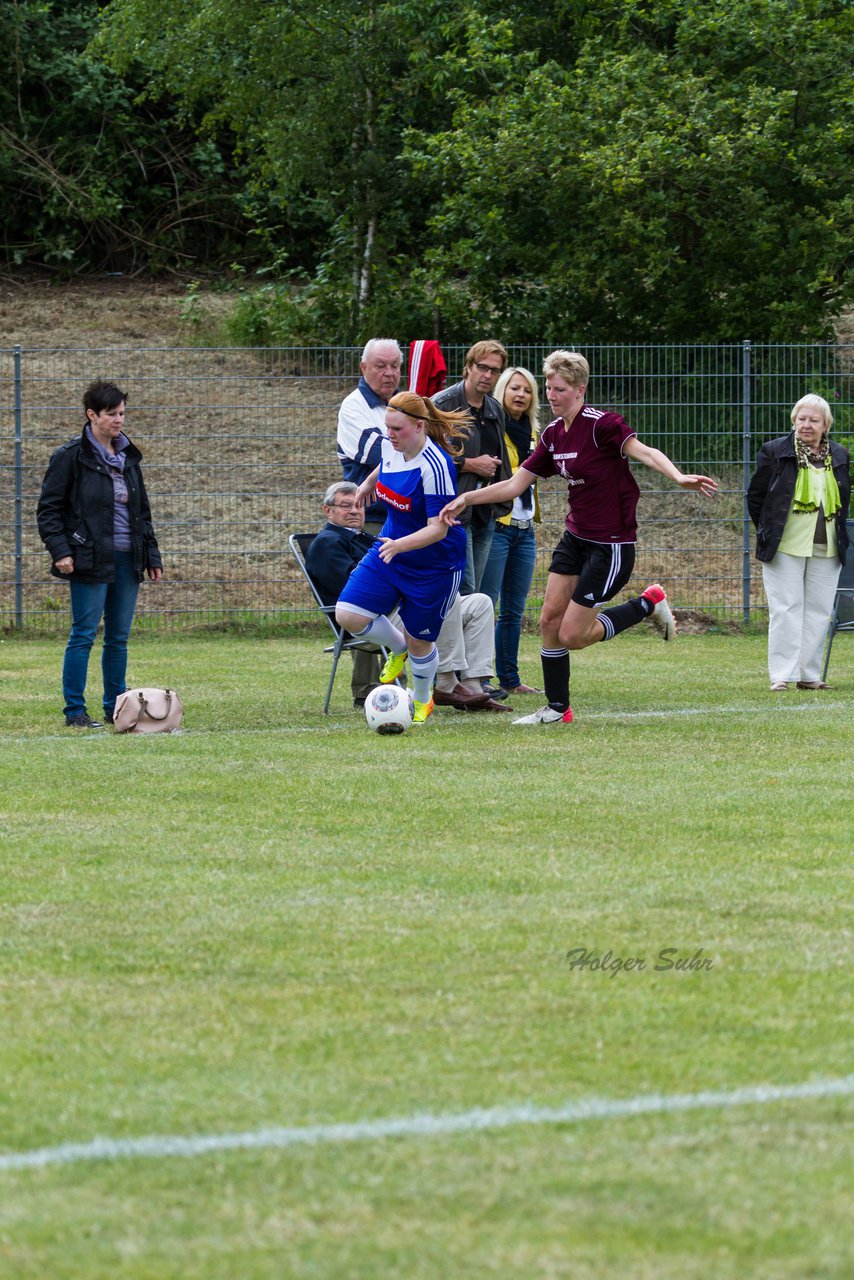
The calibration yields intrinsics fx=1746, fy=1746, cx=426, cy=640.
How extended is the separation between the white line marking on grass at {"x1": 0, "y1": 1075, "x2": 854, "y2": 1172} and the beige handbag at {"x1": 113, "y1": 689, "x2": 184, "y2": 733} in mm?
6114

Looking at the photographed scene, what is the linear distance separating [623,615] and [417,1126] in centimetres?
656

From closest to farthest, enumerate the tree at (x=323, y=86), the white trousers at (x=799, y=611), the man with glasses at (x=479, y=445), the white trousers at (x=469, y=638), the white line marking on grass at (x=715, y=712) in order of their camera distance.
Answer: the white line marking on grass at (x=715, y=712), the white trousers at (x=469, y=638), the man with glasses at (x=479, y=445), the white trousers at (x=799, y=611), the tree at (x=323, y=86)

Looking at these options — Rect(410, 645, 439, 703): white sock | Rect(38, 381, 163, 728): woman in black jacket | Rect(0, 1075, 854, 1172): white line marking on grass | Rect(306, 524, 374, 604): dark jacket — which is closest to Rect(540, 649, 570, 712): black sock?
Rect(410, 645, 439, 703): white sock

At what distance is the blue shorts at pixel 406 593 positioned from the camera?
30.3 feet

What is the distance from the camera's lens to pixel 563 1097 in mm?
3572

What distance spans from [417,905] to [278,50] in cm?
1762

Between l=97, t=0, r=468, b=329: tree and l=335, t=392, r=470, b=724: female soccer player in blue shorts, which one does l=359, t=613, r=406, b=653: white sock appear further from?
l=97, t=0, r=468, b=329: tree

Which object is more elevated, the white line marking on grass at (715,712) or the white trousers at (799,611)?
the white trousers at (799,611)

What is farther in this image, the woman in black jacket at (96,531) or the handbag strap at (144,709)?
the woman in black jacket at (96,531)

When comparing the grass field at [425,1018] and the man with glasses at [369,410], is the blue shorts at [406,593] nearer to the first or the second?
the man with glasses at [369,410]

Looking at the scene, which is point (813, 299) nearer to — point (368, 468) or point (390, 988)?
point (368, 468)

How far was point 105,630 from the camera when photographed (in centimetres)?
980

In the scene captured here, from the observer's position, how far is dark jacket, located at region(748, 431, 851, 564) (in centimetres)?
1156

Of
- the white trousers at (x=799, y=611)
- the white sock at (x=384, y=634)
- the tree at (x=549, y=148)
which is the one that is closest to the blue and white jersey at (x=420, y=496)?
the white sock at (x=384, y=634)
